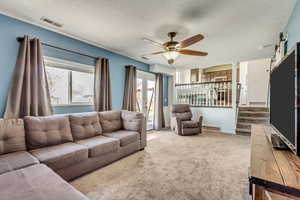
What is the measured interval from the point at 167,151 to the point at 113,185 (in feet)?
5.34

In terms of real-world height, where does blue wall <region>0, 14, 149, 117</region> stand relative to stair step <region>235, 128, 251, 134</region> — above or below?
above

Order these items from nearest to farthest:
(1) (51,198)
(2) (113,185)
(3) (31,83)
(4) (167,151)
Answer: (1) (51,198) < (2) (113,185) < (3) (31,83) < (4) (167,151)

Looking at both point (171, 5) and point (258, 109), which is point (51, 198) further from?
point (258, 109)

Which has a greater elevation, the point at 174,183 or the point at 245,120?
the point at 245,120

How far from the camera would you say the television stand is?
78 cm

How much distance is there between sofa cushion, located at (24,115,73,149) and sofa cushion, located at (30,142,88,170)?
114mm

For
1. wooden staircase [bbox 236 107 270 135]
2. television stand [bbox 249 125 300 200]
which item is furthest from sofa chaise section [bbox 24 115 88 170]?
wooden staircase [bbox 236 107 270 135]

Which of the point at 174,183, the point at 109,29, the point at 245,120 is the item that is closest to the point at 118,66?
the point at 109,29

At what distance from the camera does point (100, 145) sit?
2.49 metres

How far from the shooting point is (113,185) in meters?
2.04

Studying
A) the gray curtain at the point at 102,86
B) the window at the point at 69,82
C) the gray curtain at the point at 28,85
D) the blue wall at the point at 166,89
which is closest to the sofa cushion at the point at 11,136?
the gray curtain at the point at 28,85

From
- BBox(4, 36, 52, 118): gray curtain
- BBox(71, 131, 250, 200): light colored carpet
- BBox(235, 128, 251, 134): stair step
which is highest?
BBox(4, 36, 52, 118): gray curtain

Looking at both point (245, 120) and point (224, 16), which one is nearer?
point (224, 16)

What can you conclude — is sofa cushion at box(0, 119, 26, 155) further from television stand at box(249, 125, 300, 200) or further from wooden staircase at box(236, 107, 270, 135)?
wooden staircase at box(236, 107, 270, 135)
